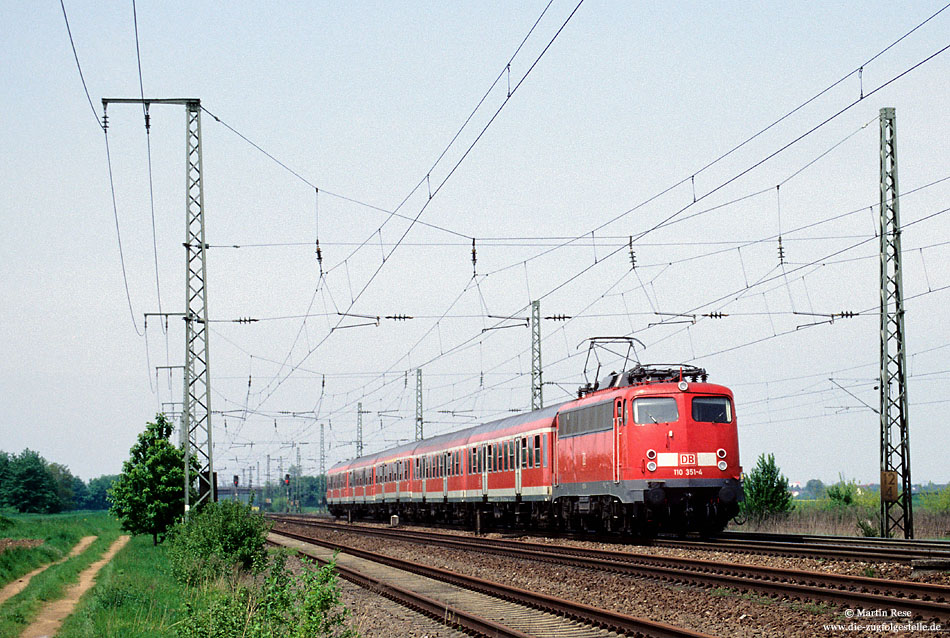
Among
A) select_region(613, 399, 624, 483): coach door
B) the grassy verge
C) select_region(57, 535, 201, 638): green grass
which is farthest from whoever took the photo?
the grassy verge

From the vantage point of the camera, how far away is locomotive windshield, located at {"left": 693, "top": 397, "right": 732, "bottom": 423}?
25.5 m

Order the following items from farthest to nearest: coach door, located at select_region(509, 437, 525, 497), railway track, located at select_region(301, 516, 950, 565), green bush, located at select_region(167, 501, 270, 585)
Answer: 1. coach door, located at select_region(509, 437, 525, 497)
2. green bush, located at select_region(167, 501, 270, 585)
3. railway track, located at select_region(301, 516, 950, 565)

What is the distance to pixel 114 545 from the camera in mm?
60719

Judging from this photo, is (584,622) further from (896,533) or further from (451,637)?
(896,533)

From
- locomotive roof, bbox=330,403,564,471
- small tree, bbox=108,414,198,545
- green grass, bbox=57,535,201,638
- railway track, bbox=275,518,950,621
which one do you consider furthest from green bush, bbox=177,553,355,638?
small tree, bbox=108,414,198,545

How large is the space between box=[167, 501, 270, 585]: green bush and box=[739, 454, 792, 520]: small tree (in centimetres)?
1958

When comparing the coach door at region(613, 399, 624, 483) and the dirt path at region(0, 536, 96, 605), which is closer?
the coach door at region(613, 399, 624, 483)

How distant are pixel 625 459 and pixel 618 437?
2.00 ft

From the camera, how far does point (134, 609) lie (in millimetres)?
19828

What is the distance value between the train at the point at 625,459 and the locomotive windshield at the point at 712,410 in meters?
0.02

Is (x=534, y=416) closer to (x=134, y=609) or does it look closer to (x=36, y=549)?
(x=134, y=609)

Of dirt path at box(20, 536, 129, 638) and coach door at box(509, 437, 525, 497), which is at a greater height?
coach door at box(509, 437, 525, 497)

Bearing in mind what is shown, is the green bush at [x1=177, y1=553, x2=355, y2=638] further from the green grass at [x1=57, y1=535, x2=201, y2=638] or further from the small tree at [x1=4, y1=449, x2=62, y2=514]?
the small tree at [x1=4, y1=449, x2=62, y2=514]

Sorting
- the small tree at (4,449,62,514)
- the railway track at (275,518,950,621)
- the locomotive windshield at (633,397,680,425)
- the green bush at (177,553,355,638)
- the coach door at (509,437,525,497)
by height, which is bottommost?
the small tree at (4,449,62,514)
